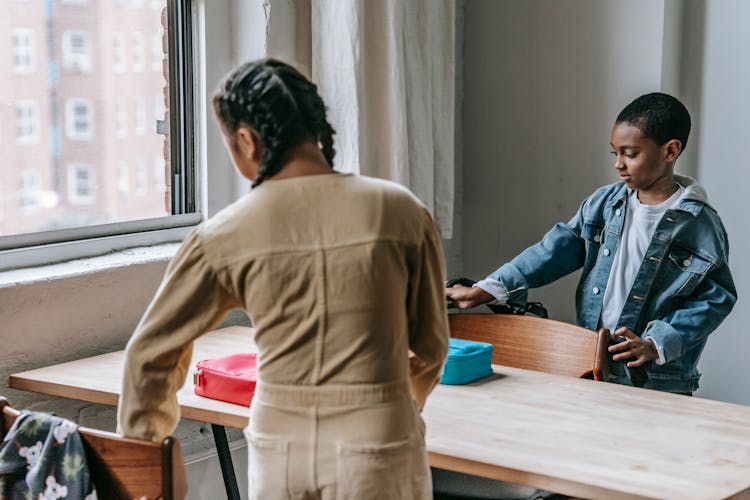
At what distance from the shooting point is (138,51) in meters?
2.54

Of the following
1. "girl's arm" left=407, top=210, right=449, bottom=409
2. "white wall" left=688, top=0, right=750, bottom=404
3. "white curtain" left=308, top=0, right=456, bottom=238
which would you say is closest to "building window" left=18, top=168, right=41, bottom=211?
"white curtain" left=308, top=0, right=456, bottom=238

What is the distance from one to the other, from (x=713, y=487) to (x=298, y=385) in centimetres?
62

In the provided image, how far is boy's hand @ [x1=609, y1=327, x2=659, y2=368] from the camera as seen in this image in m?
2.15

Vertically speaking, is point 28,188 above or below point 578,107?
below

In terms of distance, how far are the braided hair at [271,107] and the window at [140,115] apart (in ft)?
4.12

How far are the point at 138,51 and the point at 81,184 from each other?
1.26 ft

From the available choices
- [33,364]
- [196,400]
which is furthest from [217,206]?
[196,400]

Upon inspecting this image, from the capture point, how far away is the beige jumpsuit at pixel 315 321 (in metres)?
1.29

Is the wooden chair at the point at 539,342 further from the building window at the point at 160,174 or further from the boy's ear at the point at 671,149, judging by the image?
the building window at the point at 160,174

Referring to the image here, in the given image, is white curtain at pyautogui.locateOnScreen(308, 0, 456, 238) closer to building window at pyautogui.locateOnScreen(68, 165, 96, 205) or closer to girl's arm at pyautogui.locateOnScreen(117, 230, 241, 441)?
building window at pyautogui.locateOnScreen(68, 165, 96, 205)

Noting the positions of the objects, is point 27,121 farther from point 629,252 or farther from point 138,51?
point 629,252

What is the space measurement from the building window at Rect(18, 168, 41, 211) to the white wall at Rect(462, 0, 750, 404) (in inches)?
60.5

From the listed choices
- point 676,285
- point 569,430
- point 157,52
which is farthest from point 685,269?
point 157,52

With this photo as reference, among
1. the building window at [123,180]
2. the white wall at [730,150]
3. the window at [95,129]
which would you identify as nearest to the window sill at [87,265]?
the window at [95,129]
